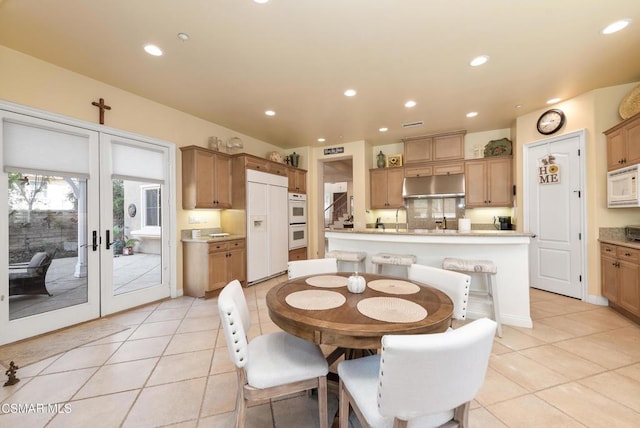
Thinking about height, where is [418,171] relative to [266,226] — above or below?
above

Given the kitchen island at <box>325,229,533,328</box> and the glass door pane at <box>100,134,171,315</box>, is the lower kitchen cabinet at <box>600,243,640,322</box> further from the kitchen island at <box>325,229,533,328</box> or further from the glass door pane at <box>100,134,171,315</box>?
the glass door pane at <box>100,134,171,315</box>

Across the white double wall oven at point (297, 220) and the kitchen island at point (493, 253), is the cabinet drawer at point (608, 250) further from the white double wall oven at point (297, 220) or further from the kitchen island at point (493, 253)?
the white double wall oven at point (297, 220)

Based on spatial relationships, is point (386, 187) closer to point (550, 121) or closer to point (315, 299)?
point (550, 121)

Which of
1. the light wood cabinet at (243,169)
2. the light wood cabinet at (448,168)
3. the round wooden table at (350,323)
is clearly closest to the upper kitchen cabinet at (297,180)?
the light wood cabinet at (243,169)

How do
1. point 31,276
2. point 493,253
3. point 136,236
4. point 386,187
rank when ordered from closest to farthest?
point 31,276 < point 493,253 < point 136,236 < point 386,187

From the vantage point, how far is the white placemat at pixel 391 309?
1.31 meters

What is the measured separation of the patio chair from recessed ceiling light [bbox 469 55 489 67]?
5.01 meters

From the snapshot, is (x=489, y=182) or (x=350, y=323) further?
(x=489, y=182)

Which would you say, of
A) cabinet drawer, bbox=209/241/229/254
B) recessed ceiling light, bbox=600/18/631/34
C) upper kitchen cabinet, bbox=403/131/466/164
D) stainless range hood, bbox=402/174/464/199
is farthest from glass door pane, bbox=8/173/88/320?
recessed ceiling light, bbox=600/18/631/34

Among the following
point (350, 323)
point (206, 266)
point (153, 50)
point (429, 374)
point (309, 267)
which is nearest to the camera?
point (429, 374)

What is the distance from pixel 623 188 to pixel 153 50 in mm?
5392

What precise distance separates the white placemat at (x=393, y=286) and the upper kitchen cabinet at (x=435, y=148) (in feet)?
13.4

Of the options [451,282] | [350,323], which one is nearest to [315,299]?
[350,323]

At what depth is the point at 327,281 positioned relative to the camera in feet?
6.58
